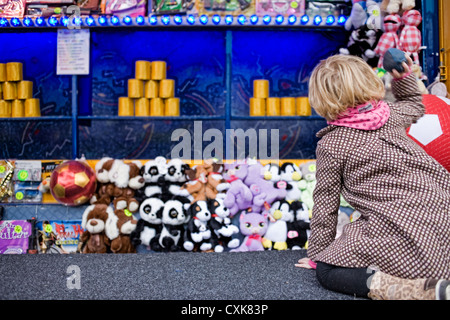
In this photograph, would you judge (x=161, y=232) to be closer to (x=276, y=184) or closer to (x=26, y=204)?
(x=276, y=184)

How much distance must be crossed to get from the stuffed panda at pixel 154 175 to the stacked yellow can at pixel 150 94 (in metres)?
0.88

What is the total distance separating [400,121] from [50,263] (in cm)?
167

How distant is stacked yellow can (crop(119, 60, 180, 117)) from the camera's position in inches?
145

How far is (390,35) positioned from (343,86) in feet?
6.86

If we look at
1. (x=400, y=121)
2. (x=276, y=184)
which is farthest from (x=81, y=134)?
(x=400, y=121)

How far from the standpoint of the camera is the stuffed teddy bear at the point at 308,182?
287cm

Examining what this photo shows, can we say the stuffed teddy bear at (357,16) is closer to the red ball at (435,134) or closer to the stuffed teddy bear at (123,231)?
the red ball at (435,134)

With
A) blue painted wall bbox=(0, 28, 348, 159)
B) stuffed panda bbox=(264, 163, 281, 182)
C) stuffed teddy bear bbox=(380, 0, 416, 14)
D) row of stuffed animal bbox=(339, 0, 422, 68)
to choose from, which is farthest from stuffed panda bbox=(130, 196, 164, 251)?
stuffed teddy bear bbox=(380, 0, 416, 14)

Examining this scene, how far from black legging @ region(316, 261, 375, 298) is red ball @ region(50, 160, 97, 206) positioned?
169 centimetres

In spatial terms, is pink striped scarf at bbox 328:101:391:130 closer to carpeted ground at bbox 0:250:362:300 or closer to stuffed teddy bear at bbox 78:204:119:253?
carpeted ground at bbox 0:250:362:300

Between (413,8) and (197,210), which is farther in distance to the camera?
(413,8)

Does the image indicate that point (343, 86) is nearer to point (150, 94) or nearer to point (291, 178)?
point (291, 178)
